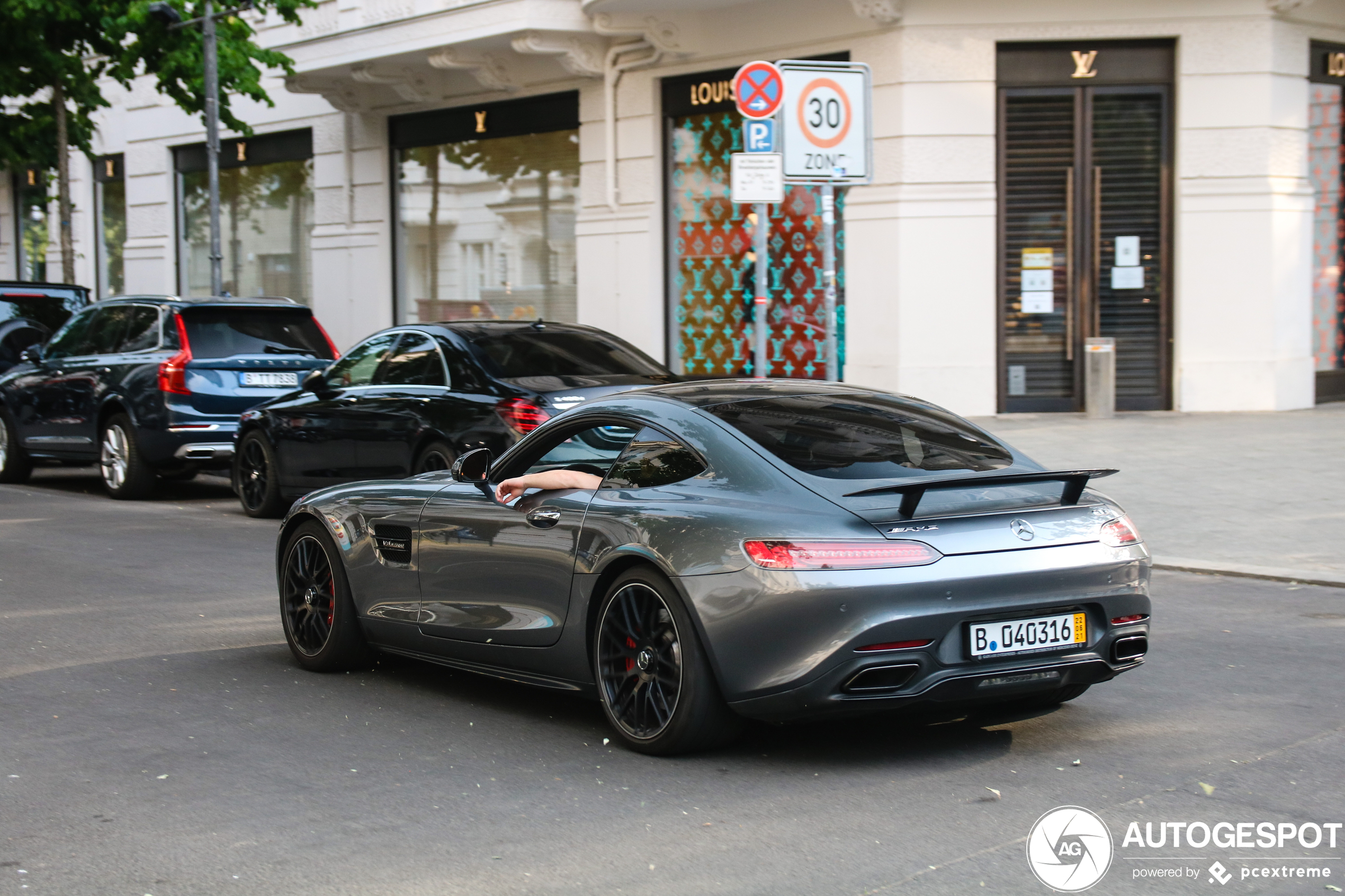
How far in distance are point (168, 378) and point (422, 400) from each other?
11.4ft

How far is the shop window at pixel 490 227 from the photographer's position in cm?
2189

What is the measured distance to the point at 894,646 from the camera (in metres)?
4.84

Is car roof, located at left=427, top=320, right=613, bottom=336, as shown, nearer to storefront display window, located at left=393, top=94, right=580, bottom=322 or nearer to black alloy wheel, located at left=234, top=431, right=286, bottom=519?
black alloy wheel, located at left=234, top=431, right=286, bottom=519

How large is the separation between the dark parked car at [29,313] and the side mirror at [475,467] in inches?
527

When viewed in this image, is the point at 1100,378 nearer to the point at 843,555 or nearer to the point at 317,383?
the point at 317,383

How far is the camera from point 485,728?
5816 mm

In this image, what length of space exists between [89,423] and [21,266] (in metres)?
22.7

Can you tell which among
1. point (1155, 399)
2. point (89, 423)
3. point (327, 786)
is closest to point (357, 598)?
point (327, 786)

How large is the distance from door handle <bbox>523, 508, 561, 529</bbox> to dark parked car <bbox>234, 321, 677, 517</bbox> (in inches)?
178

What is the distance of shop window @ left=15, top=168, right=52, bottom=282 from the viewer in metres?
34.6

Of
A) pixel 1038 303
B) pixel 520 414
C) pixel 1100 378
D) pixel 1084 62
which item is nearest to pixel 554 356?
pixel 520 414

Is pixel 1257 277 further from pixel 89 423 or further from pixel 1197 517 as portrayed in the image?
pixel 89 423

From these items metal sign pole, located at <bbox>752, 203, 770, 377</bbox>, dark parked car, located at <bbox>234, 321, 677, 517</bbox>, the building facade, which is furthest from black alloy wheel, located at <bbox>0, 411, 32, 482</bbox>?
metal sign pole, located at <bbox>752, 203, 770, 377</bbox>

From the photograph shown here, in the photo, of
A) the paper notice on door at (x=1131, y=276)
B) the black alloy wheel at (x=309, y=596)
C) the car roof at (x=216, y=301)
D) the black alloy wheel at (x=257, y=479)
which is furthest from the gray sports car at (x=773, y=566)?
the paper notice on door at (x=1131, y=276)
